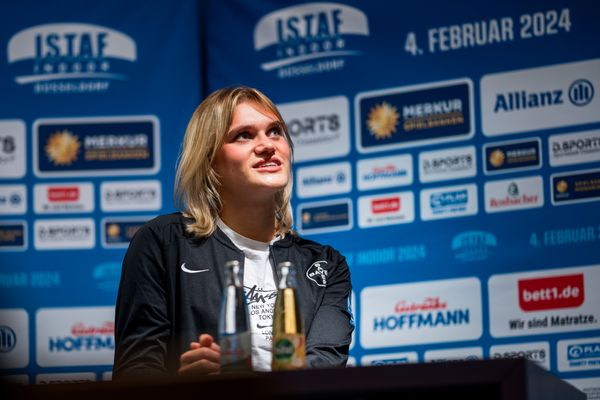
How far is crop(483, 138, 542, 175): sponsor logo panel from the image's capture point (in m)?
4.25

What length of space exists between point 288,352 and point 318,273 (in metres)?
0.93

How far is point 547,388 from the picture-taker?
1.83 m

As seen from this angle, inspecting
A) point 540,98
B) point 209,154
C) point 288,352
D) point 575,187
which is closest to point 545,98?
point 540,98

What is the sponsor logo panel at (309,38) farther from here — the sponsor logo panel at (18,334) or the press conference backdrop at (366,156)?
the sponsor logo panel at (18,334)

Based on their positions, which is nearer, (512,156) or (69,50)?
(512,156)

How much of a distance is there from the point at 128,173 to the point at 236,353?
3059 mm

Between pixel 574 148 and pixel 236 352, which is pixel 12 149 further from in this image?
pixel 236 352

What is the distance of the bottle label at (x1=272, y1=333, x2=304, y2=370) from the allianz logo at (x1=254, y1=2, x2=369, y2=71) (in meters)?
2.96

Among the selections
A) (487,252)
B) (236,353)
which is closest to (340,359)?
(236,353)

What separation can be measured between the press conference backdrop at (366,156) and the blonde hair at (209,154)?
1.48 m

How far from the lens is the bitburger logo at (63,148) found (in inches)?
189

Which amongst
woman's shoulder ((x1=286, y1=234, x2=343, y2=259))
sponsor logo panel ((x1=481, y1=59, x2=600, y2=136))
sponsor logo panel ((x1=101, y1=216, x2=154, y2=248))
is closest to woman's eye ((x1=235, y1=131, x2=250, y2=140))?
woman's shoulder ((x1=286, y1=234, x2=343, y2=259))

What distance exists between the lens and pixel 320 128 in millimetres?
4699

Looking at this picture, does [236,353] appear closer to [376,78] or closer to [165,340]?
[165,340]
